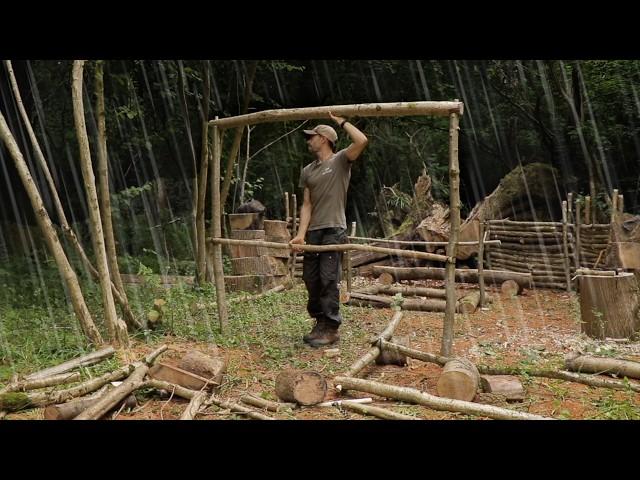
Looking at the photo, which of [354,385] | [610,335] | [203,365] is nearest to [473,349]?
[610,335]

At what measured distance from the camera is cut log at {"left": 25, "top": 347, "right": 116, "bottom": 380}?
482 cm

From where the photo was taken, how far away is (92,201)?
Answer: 5699 millimetres

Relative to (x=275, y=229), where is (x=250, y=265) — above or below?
below

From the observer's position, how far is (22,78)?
11.1 meters

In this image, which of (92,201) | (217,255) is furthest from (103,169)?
(217,255)

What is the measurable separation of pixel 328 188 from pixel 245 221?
4.10 meters

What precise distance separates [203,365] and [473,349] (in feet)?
11.2

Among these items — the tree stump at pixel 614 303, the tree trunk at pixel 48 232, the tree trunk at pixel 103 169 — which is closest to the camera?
the tree trunk at pixel 48 232

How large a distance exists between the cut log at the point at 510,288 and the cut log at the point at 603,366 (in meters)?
6.22

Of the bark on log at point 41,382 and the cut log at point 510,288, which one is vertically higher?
the bark on log at point 41,382

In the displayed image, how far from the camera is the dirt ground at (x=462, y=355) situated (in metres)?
4.31

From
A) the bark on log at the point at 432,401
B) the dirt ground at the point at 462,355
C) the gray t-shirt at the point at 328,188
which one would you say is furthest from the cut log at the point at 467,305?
the bark on log at the point at 432,401

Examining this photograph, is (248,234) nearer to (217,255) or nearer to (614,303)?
(217,255)

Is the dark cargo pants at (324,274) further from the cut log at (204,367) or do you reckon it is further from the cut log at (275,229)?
the cut log at (275,229)
